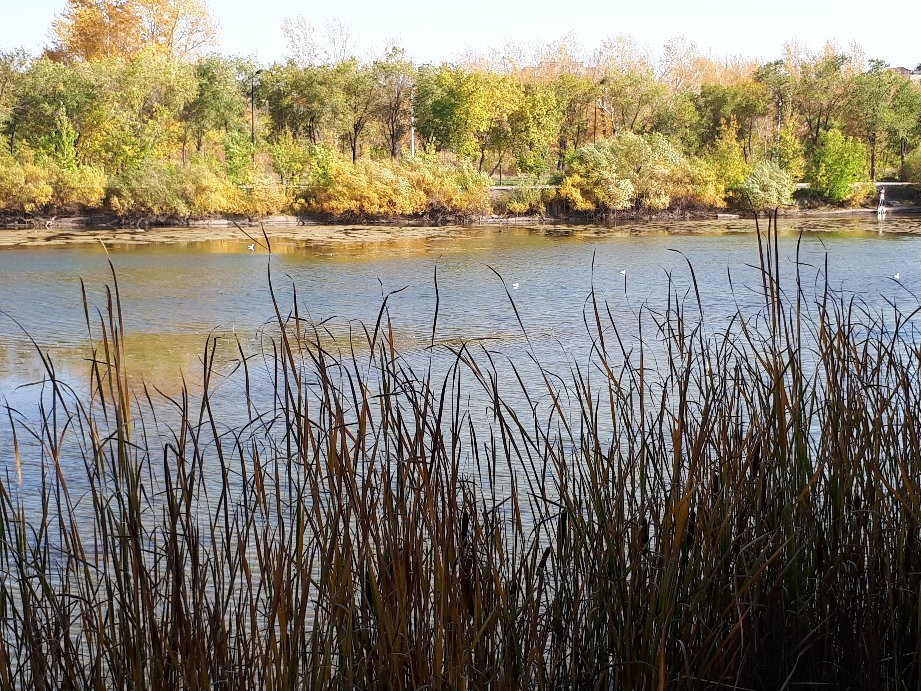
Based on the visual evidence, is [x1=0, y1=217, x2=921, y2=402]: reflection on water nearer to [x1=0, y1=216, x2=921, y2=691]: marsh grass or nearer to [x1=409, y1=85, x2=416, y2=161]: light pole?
[x1=0, y1=216, x2=921, y2=691]: marsh grass

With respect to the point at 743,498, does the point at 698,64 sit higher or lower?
higher

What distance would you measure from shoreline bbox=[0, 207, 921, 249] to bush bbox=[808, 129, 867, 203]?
1.64m

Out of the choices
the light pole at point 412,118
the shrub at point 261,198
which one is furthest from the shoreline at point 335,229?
the light pole at point 412,118

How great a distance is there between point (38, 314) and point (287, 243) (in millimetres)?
7152

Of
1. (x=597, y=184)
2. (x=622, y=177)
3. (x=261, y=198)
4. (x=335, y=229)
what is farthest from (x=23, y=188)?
(x=622, y=177)

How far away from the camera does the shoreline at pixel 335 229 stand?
15945 millimetres

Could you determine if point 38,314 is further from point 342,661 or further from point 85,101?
point 85,101

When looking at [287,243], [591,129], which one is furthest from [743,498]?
[591,129]

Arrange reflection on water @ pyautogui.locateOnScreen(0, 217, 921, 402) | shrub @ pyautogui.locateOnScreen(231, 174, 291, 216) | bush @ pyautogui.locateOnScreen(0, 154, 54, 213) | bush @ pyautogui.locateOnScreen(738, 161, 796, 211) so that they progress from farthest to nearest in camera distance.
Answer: bush @ pyautogui.locateOnScreen(738, 161, 796, 211) → shrub @ pyautogui.locateOnScreen(231, 174, 291, 216) → bush @ pyautogui.locateOnScreen(0, 154, 54, 213) → reflection on water @ pyautogui.locateOnScreen(0, 217, 921, 402)

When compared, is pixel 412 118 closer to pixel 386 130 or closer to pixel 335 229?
pixel 386 130

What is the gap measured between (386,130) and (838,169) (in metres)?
10.8

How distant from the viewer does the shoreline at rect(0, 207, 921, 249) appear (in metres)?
15.9

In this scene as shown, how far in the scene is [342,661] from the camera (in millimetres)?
1393

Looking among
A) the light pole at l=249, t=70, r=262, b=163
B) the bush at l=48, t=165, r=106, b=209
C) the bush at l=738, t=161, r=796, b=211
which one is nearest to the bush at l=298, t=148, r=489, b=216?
the bush at l=48, t=165, r=106, b=209
